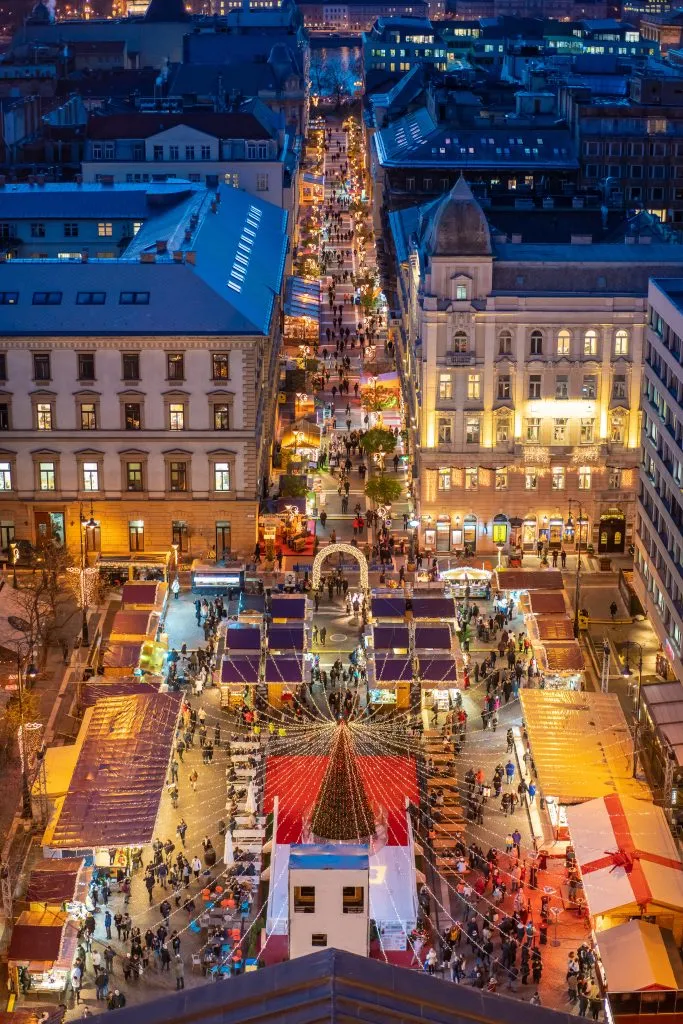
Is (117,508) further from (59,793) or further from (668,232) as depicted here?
(668,232)

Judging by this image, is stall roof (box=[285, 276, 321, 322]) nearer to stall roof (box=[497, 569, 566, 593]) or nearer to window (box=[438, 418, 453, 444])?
window (box=[438, 418, 453, 444])

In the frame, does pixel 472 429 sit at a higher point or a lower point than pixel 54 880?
higher

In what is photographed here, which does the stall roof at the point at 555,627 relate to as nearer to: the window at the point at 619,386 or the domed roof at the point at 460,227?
the window at the point at 619,386

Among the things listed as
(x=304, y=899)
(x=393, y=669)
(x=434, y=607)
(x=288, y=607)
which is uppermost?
(x=288, y=607)

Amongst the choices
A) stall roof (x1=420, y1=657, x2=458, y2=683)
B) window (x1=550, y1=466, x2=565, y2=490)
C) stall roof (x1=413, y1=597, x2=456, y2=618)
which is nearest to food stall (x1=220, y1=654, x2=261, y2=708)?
Result: stall roof (x1=420, y1=657, x2=458, y2=683)

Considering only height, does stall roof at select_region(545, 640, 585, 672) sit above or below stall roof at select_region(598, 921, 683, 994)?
above

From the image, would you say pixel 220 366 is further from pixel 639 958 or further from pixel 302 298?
pixel 302 298

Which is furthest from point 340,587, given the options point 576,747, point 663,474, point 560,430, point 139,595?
point 576,747
